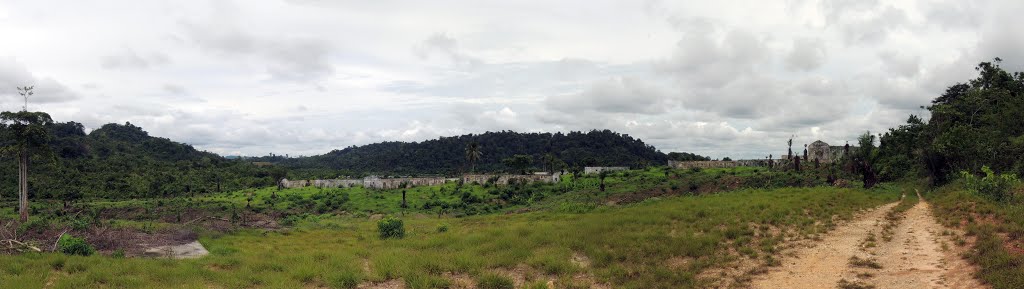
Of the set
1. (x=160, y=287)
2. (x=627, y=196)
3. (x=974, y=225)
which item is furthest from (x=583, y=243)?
(x=627, y=196)

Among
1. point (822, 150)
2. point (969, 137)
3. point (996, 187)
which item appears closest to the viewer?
point (996, 187)

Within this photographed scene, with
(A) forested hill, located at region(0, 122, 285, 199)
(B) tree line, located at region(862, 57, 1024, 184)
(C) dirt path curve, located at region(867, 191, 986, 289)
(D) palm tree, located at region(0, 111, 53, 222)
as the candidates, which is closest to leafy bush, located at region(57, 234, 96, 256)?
(D) palm tree, located at region(0, 111, 53, 222)

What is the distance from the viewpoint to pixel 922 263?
515 inches

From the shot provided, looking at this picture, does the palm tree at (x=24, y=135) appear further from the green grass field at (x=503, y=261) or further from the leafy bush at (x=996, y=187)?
the leafy bush at (x=996, y=187)

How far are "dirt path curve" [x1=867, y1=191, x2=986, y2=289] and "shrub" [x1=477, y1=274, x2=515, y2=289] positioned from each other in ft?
27.0

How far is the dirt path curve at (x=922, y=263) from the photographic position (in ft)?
37.2

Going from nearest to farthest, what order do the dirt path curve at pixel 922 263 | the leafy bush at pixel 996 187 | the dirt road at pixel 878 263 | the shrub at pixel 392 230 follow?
the dirt path curve at pixel 922 263 < the dirt road at pixel 878 263 < the leafy bush at pixel 996 187 < the shrub at pixel 392 230

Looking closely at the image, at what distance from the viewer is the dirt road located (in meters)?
11.6

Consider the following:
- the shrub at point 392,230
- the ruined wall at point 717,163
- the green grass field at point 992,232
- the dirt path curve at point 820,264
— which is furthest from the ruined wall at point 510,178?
the dirt path curve at point 820,264

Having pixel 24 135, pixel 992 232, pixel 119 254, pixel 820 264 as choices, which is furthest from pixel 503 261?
pixel 24 135

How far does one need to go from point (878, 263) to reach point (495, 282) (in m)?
10.1

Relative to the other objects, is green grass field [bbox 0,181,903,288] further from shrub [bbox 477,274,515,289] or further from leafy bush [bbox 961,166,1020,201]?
leafy bush [bbox 961,166,1020,201]

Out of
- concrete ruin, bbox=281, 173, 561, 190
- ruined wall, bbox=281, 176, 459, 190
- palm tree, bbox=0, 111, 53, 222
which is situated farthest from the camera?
Answer: ruined wall, bbox=281, 176, 459, 190

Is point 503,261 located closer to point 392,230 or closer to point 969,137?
point 392,230
